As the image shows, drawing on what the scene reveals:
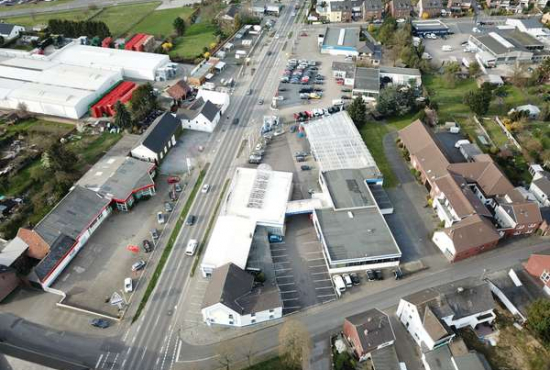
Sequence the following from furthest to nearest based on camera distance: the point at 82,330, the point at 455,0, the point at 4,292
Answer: the point at 455,0, the point at 4,292, the point at 82,330

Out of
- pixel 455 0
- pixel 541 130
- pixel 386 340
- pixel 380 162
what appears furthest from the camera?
pixel 455 0

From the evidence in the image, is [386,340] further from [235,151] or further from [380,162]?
[235,151]

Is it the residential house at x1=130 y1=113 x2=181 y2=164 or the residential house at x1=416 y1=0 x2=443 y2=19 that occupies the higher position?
the residential house at x1=416 y1=0 x2=443 y2=19

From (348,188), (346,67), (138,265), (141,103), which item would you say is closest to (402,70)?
(346,67)

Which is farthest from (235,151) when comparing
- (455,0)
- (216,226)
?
(455,0)

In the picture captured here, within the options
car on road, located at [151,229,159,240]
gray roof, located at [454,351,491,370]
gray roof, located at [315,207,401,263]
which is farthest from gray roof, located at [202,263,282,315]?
gray roof, located at [454,351,491,370]

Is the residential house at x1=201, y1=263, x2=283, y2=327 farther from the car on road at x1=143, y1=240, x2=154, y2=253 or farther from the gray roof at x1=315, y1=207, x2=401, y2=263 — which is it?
the car on road at x1=143, y1=240, x2=154, y2=253
